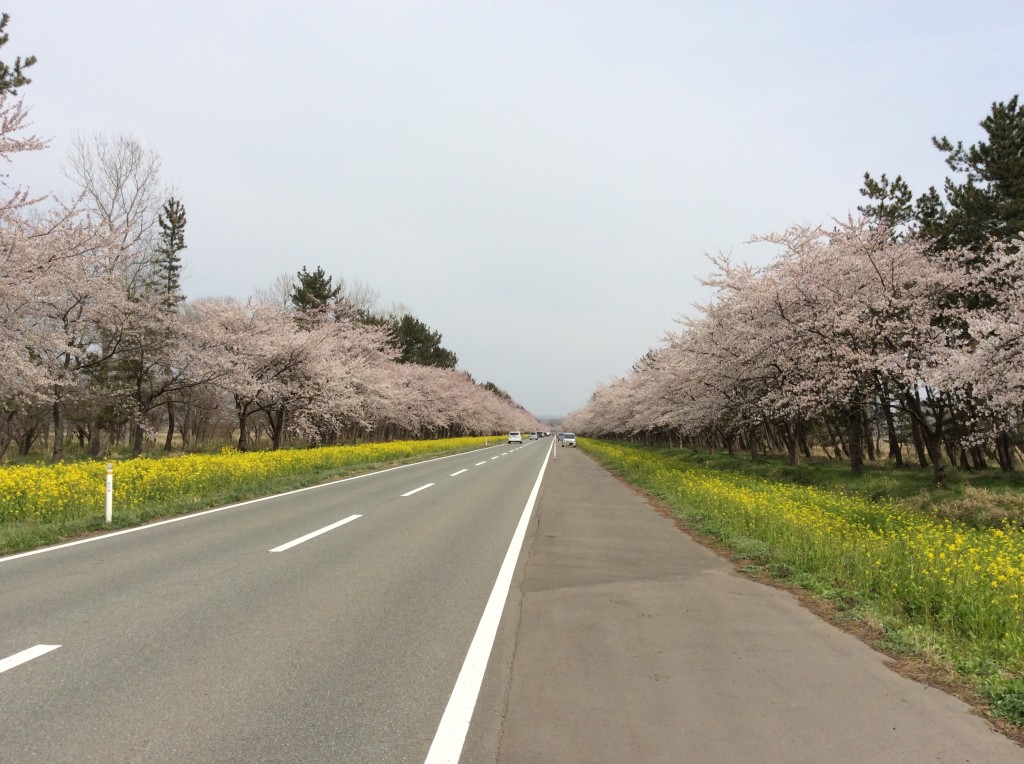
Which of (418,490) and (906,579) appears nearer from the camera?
(906,579)

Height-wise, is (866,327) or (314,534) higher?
(866,327)

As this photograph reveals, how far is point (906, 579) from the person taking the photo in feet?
19.5

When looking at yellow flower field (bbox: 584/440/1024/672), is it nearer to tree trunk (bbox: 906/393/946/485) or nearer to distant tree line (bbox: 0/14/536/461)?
tree trunk (bbox: 906/393/946/485)

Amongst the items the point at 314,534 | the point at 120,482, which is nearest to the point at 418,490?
the point at 314,534

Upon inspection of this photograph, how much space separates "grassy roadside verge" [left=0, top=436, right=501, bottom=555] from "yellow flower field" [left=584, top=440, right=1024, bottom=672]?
10530 millimetres

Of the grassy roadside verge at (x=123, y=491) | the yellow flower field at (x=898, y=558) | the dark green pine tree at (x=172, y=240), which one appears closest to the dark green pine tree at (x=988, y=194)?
the yellow flower field at (x=898, y=558)

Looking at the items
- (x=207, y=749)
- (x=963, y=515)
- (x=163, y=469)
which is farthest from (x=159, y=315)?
(x=963, y=515)

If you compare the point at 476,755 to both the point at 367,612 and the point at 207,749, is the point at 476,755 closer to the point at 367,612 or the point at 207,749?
the point at 207,749

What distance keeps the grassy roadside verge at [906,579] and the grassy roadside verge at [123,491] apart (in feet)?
33.9

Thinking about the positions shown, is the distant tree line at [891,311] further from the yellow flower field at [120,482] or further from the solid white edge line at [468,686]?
the yellow flower field at [120,482]

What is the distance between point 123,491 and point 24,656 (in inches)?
350

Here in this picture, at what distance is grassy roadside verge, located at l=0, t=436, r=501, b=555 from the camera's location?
929 centimetres

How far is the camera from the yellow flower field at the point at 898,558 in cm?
500

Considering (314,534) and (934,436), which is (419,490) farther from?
(934,436)
